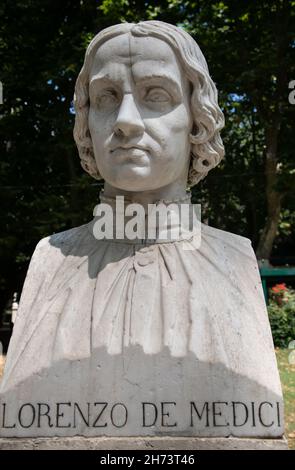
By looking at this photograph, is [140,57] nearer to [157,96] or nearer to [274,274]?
[157,96]

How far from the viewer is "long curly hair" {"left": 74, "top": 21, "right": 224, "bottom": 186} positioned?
2.65 m

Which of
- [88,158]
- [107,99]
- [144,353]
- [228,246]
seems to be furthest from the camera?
[88,158]

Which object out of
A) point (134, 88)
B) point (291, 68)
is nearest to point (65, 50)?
point (291, 68)

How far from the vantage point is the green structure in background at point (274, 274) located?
13.0 metres

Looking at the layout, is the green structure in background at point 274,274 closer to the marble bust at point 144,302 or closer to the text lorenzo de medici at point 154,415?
the marble bust at point 144,302

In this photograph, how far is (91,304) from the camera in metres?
2.55

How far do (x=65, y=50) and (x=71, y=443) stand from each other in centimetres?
1054

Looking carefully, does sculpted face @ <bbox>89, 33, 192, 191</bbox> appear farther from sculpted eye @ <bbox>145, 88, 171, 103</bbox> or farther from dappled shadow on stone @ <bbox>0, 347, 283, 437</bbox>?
dappled shadow on stone @ <bbox>0, 347, 283, 437</bbox>

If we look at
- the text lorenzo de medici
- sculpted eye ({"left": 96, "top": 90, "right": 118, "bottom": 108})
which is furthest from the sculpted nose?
the text lorenzo de medici

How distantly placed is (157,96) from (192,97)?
22 centimetres

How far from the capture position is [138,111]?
2582 millimetres

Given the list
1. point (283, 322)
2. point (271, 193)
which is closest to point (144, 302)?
point (283, 322)

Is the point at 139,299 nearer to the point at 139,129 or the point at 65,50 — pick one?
the point at 139,129

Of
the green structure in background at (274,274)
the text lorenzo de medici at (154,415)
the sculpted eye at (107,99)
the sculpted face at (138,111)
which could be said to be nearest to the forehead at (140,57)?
the sculpted face at (138,111)
